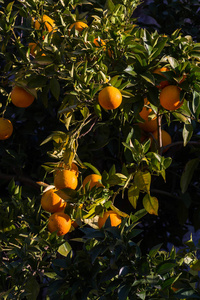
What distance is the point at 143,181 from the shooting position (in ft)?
3.72

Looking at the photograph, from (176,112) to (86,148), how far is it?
0.34 m

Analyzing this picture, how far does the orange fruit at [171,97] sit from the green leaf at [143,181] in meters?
0.17

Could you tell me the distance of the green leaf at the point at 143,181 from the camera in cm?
113

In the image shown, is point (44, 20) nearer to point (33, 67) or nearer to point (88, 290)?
point (33, 67)

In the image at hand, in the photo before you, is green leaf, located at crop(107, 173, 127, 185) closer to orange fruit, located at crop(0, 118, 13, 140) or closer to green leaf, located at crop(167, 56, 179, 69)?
green leaf, located at crop(167, 56, 179, 69)

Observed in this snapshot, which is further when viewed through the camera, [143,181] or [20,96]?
[20,96]

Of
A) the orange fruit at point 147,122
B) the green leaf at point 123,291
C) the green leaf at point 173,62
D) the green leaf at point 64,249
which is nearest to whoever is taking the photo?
the green leaf at point 123,291

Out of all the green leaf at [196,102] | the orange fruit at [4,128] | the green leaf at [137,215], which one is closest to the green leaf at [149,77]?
the green leaf at [196,102]

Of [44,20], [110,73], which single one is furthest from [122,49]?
[44,20]

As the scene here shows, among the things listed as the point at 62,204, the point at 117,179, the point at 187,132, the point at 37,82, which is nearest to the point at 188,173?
the point at 187,132

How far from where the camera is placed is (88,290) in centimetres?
105

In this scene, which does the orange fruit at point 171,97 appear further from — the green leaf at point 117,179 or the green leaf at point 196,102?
the green leaf at point 117,179

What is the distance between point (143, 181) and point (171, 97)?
0.69 feet

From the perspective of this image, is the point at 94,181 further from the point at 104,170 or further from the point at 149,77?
the point at 149,77
